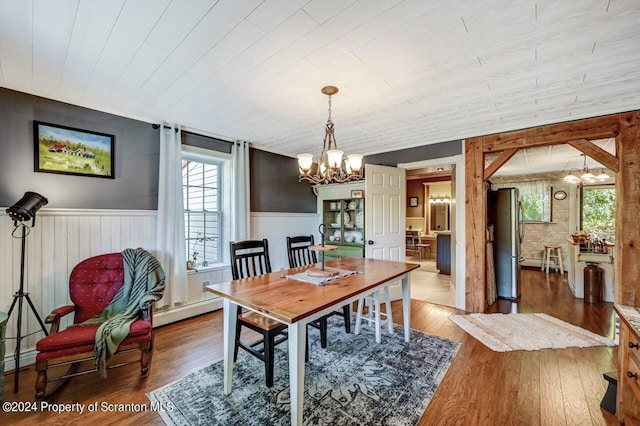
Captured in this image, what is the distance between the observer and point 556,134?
3158 millimetres

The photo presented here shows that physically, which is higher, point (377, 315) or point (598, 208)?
point (598, 208)

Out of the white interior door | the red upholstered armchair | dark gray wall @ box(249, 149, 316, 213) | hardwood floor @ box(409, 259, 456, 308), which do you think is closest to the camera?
the red upholstered armchair

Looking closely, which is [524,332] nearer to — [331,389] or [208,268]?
[331,389]

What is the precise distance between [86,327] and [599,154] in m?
5.17

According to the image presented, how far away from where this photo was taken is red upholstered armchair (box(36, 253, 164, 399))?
1.93m

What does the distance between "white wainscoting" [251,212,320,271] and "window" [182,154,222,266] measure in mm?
569

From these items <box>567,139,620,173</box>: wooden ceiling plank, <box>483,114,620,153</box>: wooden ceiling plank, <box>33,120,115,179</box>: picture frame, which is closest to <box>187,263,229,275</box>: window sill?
<box>33,120,115,179</box>: picture frame

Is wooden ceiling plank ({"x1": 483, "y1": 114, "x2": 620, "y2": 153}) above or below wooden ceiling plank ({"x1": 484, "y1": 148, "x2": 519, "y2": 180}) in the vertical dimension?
above

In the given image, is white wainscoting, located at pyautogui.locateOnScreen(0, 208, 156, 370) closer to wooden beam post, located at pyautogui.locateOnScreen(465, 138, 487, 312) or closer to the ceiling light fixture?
wooden beam post, located at pyautogui.locateOnScreen(465, 138, 487, 312)

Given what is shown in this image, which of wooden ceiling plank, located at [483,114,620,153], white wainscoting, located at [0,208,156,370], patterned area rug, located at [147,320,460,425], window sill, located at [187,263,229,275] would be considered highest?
wooden ceiling plank, located at [483,114,620,153]

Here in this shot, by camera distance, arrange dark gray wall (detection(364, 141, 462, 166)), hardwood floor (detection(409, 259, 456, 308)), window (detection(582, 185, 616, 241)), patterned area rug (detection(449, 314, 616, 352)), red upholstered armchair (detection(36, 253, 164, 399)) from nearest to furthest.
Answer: red upholstered armchair (detection(36, 253, 164, 399)) < patterned area rug (detection(449, 314, 616, 352)) < dark gray wall (detection(364, 141, 462, 166)) < hardwood floor (detection(409, 259, 456, 308)) < window (detection(582, 185, 616, 241))

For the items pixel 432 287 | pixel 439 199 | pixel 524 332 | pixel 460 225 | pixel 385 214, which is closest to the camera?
pixel 524 332

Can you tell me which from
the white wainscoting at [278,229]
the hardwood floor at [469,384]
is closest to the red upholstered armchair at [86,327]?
the hardwood floor at [469,384]

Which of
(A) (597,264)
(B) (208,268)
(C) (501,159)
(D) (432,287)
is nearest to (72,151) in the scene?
(B) (208,268)
